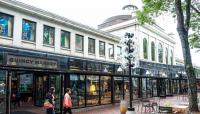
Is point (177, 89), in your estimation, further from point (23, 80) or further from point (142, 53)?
point (23, 80)

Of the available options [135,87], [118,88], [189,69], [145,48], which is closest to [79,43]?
[118,88]

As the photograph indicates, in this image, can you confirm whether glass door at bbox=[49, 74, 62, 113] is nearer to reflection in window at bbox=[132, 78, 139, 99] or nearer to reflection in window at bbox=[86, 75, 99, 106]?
reflection in window at bbox=[86, 75, 99, 106]

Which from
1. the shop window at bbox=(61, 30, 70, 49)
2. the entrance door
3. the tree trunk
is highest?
Answer: the shop window at bbox=(61, 30, 70, 49)

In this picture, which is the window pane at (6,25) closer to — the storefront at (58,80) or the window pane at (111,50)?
the storefront at (58,80)

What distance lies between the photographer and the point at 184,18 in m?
22.1

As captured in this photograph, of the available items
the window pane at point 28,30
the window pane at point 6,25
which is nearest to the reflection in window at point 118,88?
the window pane at point 28,30

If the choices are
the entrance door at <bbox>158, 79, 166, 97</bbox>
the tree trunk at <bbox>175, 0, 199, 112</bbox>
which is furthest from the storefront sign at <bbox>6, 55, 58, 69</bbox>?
the entrance door at <bbox>158, 79, 166, 97</bbox>

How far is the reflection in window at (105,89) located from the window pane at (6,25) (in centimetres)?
882

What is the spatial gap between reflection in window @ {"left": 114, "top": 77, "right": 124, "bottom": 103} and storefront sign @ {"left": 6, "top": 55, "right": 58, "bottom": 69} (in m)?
9.93

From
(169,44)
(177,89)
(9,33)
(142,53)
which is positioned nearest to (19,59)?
(9,33)

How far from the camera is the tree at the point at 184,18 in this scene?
1708cm

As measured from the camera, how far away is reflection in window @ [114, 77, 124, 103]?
25.4 meters

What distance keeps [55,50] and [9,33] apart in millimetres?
4928

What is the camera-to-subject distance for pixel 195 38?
27.2m
